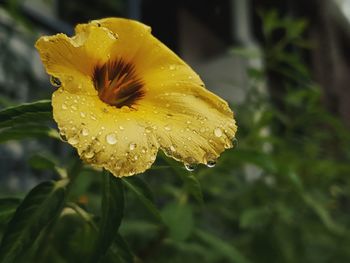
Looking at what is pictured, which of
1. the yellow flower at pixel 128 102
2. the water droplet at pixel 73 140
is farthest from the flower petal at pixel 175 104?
the water droplet at pixel 73 140

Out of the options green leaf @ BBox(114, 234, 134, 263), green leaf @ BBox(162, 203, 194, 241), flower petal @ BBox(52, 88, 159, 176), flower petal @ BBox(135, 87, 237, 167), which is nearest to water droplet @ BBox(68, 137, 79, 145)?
flower petal @ BBox(52, 88, 159, 176)

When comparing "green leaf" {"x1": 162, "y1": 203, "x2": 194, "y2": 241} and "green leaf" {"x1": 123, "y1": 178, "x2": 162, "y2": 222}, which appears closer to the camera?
"green leaf" {"x1": 123, "y1": 178, "x2": 162, "y2": 222}

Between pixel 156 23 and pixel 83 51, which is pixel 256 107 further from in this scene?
pixel 156 23

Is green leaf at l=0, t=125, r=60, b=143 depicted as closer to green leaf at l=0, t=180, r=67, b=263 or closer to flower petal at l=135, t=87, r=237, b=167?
green leaf at l=0, t=180, r=67, b=263

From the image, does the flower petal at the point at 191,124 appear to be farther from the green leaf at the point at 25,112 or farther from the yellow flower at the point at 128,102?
the green leaf at the point at 25,112


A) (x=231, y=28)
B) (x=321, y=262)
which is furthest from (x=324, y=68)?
(x=321, y=262)

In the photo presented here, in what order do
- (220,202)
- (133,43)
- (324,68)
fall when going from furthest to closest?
(324,68), (220,202), (133,43)

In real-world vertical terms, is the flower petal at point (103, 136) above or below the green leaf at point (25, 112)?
above
